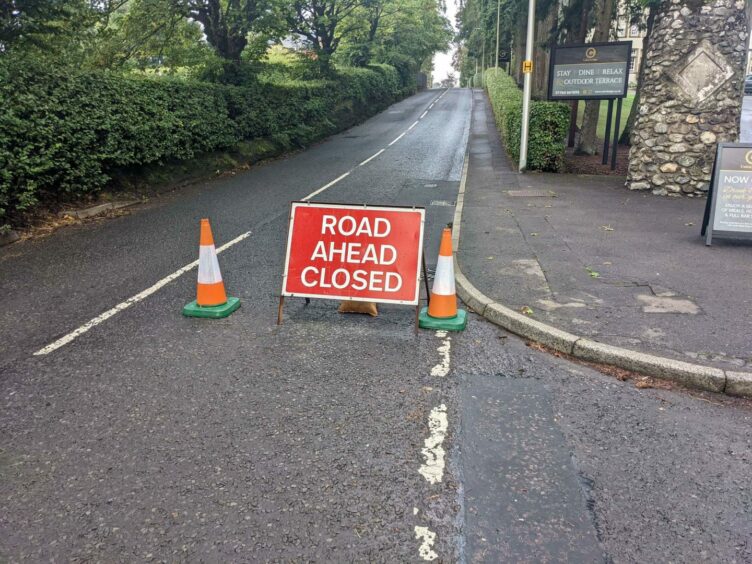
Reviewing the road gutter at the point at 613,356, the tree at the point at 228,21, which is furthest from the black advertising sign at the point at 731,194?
the tree at the point at 228,21

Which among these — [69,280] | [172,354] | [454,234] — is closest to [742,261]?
[454,234]

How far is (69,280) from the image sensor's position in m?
6.62

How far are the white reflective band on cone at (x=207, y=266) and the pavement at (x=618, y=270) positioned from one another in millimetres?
2784

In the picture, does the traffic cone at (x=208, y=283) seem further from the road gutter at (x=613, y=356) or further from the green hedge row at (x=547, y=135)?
the green hedge row at (x=547, y=135)

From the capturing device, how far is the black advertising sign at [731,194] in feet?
23.8

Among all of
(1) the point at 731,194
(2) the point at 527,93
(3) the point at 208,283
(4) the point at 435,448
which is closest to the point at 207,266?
(3) the point at 208,283

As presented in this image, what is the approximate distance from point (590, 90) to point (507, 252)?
8685 millimetres

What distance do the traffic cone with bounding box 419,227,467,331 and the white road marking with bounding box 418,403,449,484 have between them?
143 cm

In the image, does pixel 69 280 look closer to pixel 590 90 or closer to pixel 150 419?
pixel 150 419

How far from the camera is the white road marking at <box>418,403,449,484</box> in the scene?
3.06 metres

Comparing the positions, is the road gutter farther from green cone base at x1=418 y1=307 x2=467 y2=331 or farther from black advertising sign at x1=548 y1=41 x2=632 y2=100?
black advertising sign at x1=548 y1=41 x2=632 y2=100

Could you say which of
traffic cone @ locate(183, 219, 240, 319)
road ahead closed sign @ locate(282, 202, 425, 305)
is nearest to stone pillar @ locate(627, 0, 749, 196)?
road ahead closed sign @ locate(282, 202, 425, 305)

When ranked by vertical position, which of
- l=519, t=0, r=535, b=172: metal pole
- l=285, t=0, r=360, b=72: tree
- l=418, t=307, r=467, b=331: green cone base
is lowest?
l=418, t=307, r=467, b=331: green cone base

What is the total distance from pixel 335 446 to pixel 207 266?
9.36 feet
